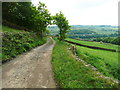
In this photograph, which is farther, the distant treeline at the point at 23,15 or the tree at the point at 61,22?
the tree at the point at 61,22

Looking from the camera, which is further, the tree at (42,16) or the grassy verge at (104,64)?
the tree at (42,16)

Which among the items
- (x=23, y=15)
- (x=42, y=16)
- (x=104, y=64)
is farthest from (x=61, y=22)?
(x=104, y=64)

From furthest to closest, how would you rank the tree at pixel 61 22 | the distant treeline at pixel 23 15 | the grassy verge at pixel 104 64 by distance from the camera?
the tree at pixel 61 22
the distant treeline at pixel 23 15
the grassy verge at pixel 104 64

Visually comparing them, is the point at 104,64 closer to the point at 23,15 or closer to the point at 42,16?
the point at 42,16

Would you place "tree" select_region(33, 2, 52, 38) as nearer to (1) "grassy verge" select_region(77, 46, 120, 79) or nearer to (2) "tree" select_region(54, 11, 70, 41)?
(2) "tree" select_region(54, 11, 70, 41)

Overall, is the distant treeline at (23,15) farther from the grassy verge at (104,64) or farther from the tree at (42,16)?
the grassy verge at (104,64)

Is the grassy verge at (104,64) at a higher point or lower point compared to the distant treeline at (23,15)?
lower

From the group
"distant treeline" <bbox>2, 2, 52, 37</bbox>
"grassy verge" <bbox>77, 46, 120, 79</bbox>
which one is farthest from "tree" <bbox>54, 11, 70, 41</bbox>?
"grassy verge" <bbox>77, 46, 120, 79</bbox>

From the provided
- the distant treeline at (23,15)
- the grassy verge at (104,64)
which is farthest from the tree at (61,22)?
the grassy verge at (104,64)

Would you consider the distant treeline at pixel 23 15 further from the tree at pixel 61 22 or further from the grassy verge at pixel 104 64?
the grassy verge at pixel 104 64

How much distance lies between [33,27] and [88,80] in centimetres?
2591

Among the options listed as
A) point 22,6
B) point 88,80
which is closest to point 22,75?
point 88,80

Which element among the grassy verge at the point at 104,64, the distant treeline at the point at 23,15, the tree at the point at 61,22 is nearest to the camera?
the grassy verge at the point at 104,64

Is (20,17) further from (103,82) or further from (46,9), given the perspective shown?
(103,82)
